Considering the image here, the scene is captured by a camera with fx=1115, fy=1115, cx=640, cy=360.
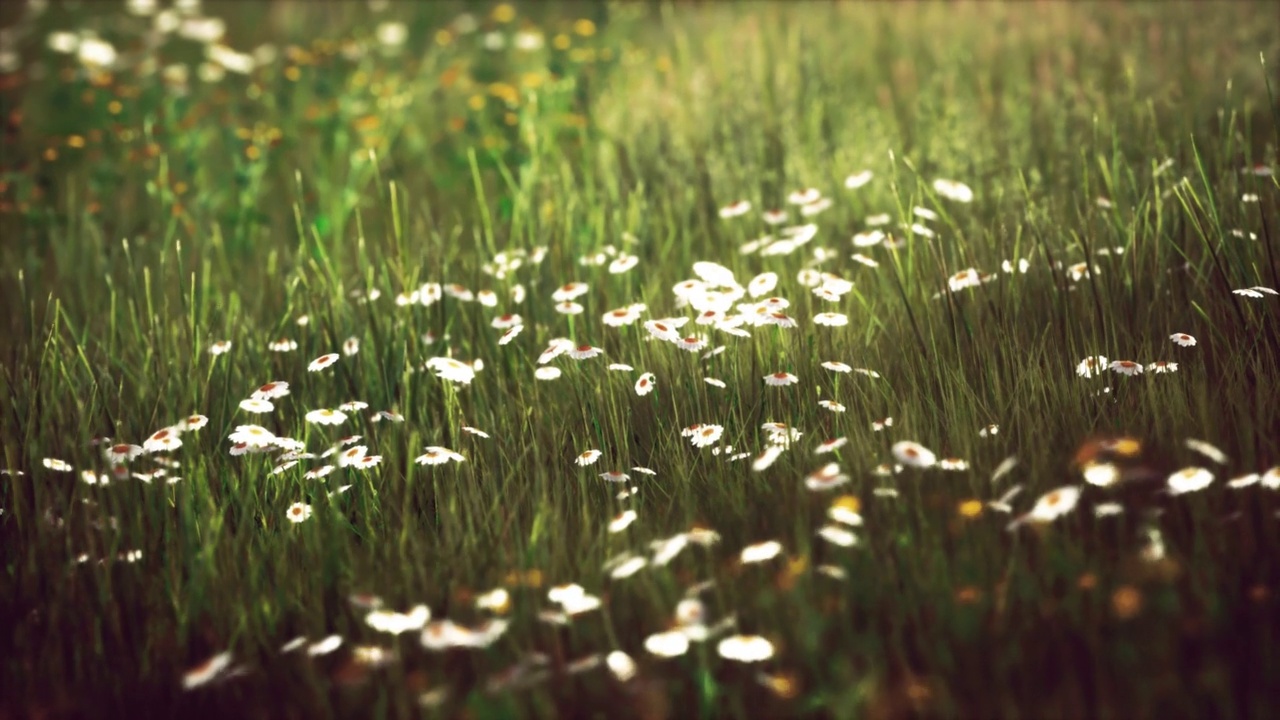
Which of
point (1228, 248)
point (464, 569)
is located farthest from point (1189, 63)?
point (464, 569)

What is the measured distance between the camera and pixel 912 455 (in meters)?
2.11

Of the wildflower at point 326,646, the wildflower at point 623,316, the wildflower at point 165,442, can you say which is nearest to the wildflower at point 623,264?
the wildflower at point 623,316

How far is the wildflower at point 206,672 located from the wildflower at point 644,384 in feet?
3.56

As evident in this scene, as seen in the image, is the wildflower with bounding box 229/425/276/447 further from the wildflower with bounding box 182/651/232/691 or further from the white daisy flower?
the white daisy flower

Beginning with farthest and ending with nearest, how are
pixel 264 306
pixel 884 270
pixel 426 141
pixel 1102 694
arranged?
1. pixel 426 141
2. pixel 264 306
3. pixel 884 270
4. pixel 1102 694

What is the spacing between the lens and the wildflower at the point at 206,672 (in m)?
1.96

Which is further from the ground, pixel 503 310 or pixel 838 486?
pixel 503 310

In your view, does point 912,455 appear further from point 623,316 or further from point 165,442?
point 165,442

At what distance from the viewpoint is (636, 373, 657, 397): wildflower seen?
2.67 meters

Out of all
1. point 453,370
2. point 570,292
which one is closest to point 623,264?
point 570,292

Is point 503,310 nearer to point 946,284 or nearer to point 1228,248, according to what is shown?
point 946,284

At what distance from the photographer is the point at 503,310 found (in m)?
3.51

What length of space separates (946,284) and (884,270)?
0.55 metres

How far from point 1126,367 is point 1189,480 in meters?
0.53
